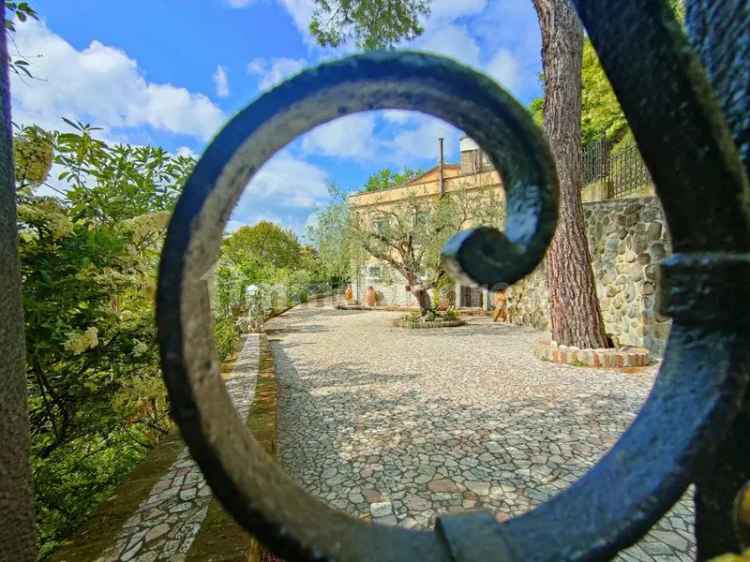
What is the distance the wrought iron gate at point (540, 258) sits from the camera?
13.3 inches

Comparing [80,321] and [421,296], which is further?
[421,296]

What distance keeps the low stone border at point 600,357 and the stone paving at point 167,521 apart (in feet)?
17.3

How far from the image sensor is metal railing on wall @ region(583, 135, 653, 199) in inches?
348

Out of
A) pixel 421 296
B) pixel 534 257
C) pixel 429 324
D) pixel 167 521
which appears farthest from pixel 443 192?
pixel 534 257

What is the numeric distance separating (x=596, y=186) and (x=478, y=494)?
10.4m

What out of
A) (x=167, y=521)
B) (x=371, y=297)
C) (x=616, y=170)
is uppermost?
(x=616, y=170)

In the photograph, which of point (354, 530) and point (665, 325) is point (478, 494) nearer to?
point (354, 530)

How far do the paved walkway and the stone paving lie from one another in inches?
30.1

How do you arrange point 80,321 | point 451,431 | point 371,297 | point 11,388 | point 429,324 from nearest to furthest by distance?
point 11,388
point 80,321
point 451,431
point 429,324
point 371,297

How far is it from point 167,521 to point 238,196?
1.89 m

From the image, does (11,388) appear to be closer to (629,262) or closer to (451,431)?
(451,431)

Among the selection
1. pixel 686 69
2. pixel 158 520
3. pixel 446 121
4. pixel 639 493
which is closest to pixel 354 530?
pixel 639 493

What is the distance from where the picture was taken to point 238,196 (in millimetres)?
374

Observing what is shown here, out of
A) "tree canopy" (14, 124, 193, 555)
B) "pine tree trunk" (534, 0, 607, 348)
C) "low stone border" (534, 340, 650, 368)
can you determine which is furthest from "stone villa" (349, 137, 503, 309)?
"tree canopy" (14, 124, 193, 555)
